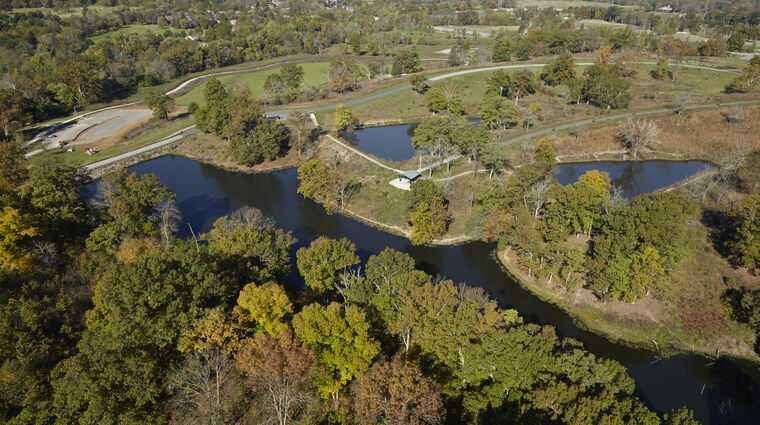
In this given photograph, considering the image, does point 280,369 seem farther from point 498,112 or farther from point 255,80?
point 255,80

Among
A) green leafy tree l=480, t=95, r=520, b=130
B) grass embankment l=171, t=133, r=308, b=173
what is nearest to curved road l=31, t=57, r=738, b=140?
grass embankment l=171, t=133, r=308, b=173

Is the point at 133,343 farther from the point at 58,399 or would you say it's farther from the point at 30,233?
the point at 30,233

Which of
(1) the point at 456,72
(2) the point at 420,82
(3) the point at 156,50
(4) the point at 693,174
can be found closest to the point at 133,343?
(4) the point at 693,174

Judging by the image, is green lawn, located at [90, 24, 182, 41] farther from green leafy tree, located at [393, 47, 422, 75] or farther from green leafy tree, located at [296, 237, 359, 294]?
green leafy tree, located at [296, 237, 359, 294]

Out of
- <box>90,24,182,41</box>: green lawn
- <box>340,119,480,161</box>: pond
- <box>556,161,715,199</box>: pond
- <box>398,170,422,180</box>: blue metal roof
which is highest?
<box>90,24,182,41</box>: green lawn

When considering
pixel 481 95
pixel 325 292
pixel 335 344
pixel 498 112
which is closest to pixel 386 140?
pixel 498 112

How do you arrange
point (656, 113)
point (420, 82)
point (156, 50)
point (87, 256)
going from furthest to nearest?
point (156, 50)
point (420, 82)
point (656, 113)
point (87, 256)

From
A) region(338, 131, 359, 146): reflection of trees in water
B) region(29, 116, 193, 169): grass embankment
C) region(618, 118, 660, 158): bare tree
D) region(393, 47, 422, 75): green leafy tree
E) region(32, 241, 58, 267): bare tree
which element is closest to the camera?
region(32, 241, 58, 267): bare tree
